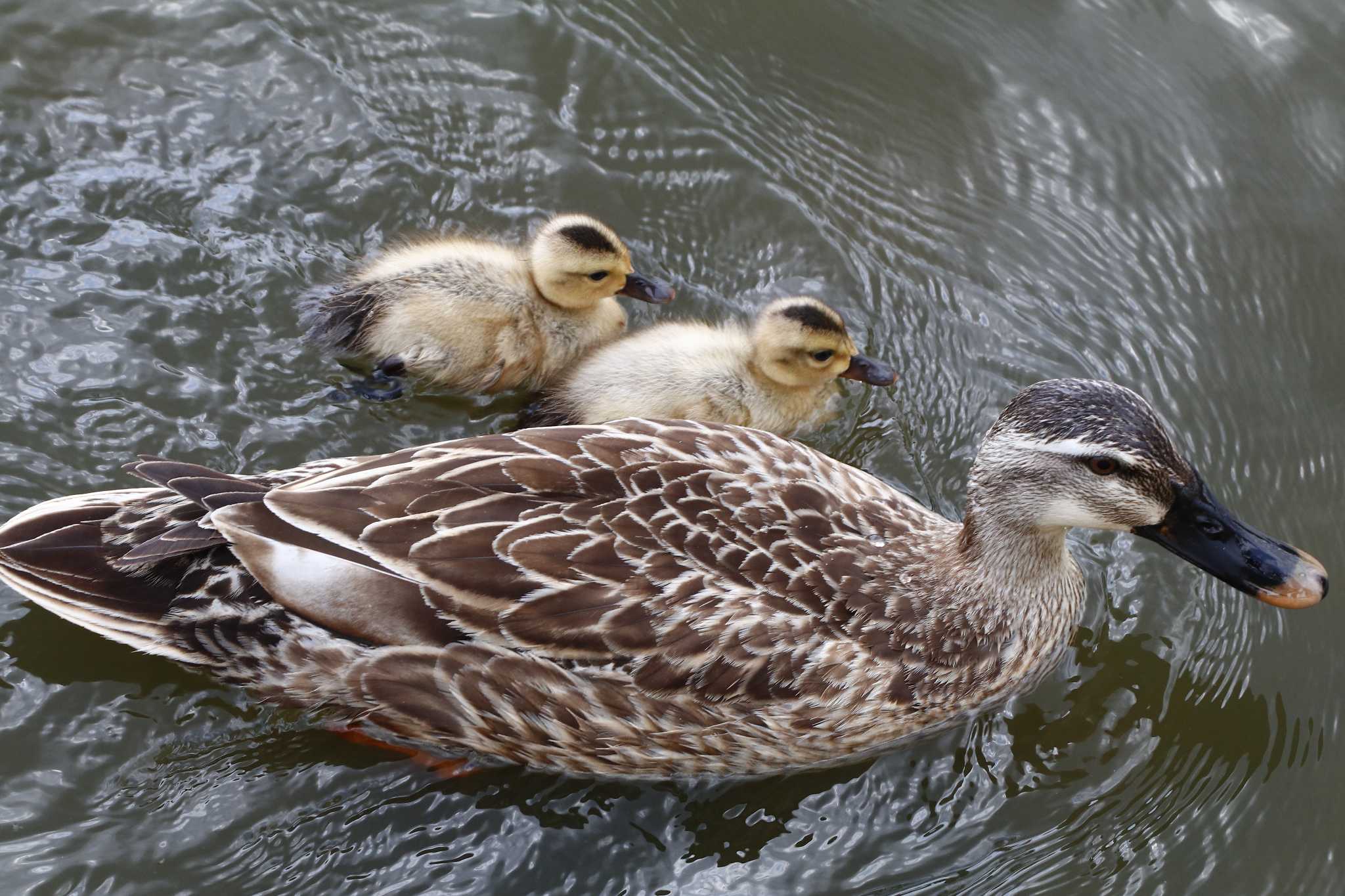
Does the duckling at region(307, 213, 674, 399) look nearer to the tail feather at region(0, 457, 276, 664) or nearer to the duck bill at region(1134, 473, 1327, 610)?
the tail feather at region(0, 457, 276, 664)

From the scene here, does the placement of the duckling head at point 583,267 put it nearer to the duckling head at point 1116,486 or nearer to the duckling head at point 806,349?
the duckling head at point 806,349

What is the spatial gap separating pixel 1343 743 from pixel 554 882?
2.26 meters

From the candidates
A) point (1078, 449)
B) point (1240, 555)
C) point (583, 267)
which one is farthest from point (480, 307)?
point (1240, 555)

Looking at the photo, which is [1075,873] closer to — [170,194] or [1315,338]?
[1315,338]

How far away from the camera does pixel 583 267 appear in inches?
169

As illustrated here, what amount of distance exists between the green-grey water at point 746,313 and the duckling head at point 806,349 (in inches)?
11.6

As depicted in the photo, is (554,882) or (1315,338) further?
(1315,338)

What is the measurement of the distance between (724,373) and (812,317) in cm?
36

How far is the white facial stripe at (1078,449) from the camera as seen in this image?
3.39m

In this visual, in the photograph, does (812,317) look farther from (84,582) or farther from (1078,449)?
(84,582)

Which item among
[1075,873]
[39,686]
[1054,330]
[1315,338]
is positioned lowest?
[39,686]

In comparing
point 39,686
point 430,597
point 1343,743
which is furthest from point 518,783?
point 1343,743

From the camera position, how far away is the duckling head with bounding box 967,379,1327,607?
11.2 feet

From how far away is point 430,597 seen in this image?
3277 millimetres
